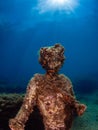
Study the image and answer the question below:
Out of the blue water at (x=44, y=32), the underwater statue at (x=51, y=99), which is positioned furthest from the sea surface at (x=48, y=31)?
the underwater statue at (x=51, y=99)

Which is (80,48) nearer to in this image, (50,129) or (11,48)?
(11,48)

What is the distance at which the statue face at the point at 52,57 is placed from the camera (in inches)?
160

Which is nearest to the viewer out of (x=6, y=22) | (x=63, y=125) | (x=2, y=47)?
(x=63, y=125)

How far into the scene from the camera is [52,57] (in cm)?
406

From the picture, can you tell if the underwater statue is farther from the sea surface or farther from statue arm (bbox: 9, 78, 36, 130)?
the sea surface

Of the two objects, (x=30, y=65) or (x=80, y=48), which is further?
(x=30, y=65)

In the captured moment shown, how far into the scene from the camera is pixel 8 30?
74.0 meters

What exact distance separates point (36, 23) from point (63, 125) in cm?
7733

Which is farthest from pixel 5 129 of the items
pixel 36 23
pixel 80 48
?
pixel 80 48

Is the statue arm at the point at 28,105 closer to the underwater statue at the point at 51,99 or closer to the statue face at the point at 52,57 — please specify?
the underwater statue at the point at 51,99

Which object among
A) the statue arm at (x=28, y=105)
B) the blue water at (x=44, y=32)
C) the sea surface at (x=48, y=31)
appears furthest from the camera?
the blue water at (x=44, y=32)

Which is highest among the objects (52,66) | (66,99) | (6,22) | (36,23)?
(36,23)

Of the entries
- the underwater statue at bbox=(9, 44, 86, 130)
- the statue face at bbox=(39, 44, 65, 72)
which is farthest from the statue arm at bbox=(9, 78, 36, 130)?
the statue face at bbox=(39, 44, 65, 72)

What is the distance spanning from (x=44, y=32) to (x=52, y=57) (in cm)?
8537
